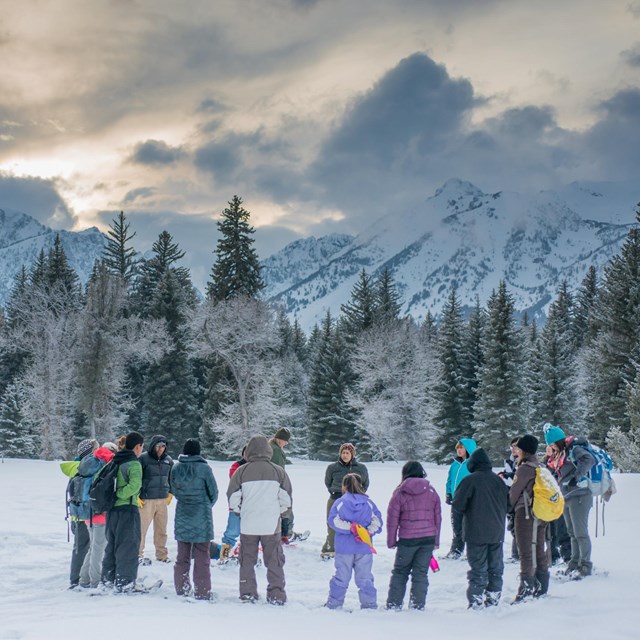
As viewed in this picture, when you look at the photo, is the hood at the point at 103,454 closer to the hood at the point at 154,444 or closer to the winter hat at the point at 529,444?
the hood at the point at 154,444

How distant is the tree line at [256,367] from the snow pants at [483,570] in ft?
81.6

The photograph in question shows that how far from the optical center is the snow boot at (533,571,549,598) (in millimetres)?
8148

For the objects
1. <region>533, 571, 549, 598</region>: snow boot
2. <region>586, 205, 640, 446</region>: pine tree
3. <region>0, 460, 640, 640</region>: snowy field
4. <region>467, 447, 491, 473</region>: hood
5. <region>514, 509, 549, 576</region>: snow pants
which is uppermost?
<region>586, 205, 640, 446</region>: pine tree

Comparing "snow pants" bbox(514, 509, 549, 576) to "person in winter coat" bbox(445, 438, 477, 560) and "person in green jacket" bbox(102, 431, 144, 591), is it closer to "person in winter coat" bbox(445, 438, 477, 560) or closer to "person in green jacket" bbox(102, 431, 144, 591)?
"person in winter coat" bbox(445, 438, 477, 560)

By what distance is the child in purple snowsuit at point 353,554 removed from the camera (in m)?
8.11

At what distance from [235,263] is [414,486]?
3572 centimetres

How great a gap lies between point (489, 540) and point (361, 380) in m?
39.7

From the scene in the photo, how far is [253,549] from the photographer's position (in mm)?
8242

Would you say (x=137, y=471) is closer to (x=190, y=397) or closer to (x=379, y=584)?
(x=379, y=584)

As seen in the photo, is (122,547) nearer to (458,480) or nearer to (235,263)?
(458,480)

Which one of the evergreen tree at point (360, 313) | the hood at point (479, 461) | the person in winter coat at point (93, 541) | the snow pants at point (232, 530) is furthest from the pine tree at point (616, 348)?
the person in winter coat at point (93, 541)

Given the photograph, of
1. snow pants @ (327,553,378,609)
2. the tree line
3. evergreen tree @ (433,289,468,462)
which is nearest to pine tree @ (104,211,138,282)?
the tree line

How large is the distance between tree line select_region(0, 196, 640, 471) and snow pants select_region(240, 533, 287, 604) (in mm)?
26162

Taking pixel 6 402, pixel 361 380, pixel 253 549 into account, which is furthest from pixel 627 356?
pixel 6 402
